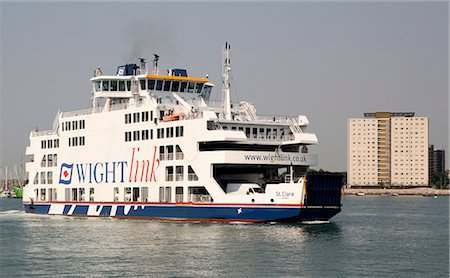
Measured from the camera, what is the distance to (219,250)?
33.8 metres

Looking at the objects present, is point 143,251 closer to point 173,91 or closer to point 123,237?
point 123,237

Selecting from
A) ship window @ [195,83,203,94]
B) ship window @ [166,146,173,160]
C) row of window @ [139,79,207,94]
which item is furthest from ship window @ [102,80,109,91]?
ship window @ [166,146,173,160]

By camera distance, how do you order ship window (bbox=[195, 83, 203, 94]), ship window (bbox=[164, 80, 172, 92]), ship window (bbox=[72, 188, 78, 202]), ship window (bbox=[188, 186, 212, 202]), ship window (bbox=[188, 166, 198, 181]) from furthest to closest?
ship window (bbox=[72, 188, 78, 202]) < ship window (bbox=[195, 83, 203, 94]) < ship window (bbox=[164, 80, 172, 92]) < ship window (bbox=[188, 166, 198, 181]) < ship window (bbox=[188, 186, 212, 202])

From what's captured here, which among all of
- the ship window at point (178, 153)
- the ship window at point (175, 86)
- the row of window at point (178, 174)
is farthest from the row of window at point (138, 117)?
the row of window at point (178, 174)

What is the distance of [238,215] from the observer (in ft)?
138

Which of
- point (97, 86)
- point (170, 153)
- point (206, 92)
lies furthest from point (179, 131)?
point (97, 86)

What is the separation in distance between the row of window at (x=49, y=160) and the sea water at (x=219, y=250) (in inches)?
322

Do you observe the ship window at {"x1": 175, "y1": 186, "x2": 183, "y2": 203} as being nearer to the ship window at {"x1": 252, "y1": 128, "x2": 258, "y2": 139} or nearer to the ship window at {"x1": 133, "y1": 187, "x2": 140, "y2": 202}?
the ship window at {"x1": 133, "y1": 187, "x2": 140, "y2": 202}

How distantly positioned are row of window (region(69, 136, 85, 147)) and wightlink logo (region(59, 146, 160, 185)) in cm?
129

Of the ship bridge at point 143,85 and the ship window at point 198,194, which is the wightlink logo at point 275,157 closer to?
the ship window at point 198,194

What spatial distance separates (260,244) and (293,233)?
13.9ft

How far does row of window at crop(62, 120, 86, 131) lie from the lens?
52.5m

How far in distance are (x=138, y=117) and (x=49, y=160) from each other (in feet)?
35.8

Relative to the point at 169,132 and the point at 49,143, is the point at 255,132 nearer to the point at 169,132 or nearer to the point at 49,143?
the point at 169,132
